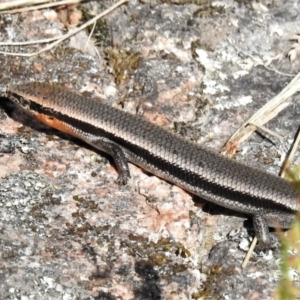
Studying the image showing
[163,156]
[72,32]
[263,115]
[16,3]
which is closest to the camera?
[163,156]

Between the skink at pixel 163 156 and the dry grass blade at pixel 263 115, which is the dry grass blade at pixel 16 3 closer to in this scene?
the skink at pixel 163 156

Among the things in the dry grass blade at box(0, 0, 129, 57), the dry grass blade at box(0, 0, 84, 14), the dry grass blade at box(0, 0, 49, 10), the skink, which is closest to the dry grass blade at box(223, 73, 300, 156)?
the skink

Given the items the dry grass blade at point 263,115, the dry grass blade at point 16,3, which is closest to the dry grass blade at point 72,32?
the dry grass blade at point 16,3

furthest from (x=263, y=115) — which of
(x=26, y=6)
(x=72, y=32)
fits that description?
(x=26, y=6)

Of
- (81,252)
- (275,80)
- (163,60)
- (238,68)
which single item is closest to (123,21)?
(163,60)

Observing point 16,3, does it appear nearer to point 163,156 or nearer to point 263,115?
point 163,156

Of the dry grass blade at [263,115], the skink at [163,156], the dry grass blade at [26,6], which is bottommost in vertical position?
the skink at [163,156]

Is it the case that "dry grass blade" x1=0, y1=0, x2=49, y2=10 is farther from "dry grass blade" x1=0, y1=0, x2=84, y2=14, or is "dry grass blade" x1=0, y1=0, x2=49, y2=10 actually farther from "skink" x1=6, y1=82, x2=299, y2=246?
"skink" x1=6, y1=82, x2=299, y2=246
